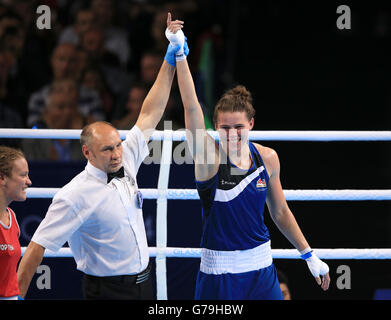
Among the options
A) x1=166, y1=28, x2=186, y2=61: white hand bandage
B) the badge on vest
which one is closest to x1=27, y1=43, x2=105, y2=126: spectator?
x1=166, y1=28, x2=186, y2=61: white hand bandage

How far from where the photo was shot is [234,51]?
7.12m

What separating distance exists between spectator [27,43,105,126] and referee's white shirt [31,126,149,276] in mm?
2342

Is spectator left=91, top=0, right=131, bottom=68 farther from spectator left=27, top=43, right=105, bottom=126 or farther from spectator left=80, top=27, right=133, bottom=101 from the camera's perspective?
spectator left=27, top=43, right=105, bottom=126

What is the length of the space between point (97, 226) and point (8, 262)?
40 cm

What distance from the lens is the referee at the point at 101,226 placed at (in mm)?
2576

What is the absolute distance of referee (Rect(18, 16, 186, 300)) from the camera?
2.58 m

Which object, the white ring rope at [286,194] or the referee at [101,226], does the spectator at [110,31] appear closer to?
the white ring rope at [286,194]

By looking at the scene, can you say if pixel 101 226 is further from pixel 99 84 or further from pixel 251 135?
pixel 99 84

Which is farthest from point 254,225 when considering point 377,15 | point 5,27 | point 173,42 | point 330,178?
point 377,15

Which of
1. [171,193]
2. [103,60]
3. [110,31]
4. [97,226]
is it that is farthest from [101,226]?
[110,31]

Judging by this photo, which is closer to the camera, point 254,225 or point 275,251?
point 254,225
